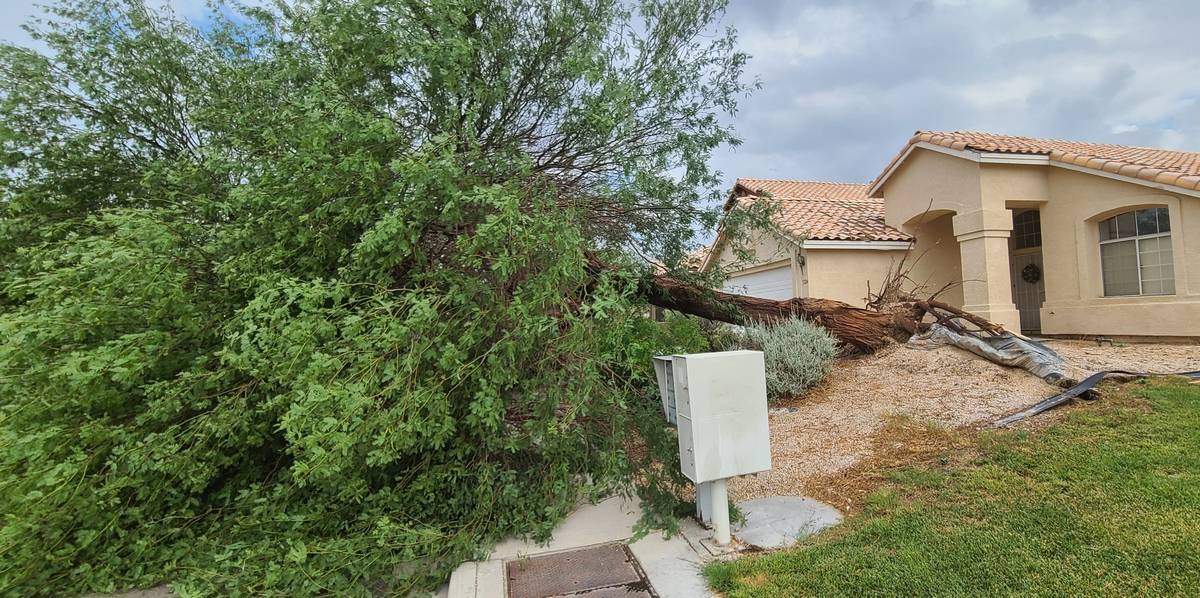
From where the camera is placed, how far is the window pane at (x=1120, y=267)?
1059cm

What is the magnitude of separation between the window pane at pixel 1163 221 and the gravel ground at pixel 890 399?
7.57 feet

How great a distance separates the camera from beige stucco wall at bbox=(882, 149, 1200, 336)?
33.6 feet

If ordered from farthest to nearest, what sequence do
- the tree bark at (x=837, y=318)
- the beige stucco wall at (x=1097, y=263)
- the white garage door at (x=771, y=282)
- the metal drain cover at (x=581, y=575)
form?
1. the white garage door at (x=771, y=282)
2. the beige stucco wall at (x=1097, y=263)
3. the tree bark at (x=837, y=318)
4. the metal drain cover at (x=581, y=575)

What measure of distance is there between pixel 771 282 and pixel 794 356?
7.37 meters

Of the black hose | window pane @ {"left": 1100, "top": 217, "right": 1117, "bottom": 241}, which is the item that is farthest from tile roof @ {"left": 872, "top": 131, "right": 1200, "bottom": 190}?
the black hose

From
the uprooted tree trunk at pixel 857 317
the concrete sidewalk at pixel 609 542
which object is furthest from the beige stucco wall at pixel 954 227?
the concrete sidewalk at pixel 609 542

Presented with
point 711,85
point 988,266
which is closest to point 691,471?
point 711,85

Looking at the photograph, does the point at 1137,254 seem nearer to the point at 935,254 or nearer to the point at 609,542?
the point at 935,254

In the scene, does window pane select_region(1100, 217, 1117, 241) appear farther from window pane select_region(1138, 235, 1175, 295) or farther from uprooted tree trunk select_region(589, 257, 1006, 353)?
uprooted tree trunk select_region(589, 257, 1006, 353)

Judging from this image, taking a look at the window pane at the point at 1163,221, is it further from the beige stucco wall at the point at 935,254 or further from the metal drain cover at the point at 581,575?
the metal drain cover at the point at 581,575

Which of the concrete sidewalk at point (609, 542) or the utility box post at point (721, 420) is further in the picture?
the utility box post at point (721, 420)

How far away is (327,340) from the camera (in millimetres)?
3441

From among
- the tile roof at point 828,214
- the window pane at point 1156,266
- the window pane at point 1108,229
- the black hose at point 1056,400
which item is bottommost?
the black hose at point 1056,400

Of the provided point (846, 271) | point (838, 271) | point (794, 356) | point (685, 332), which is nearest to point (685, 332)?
point (685, 332)
